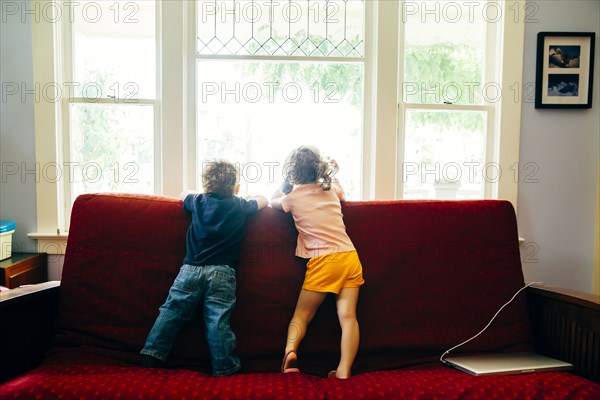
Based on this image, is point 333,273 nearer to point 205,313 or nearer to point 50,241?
point 205,313

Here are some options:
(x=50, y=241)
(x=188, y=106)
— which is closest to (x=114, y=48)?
(x=188, y=106)

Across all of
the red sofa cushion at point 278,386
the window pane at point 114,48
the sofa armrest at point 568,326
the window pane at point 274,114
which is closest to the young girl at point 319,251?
the red sofa cushion at point 278,386

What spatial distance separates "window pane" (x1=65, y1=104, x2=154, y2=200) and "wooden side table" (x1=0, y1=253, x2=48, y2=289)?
1.32 feet

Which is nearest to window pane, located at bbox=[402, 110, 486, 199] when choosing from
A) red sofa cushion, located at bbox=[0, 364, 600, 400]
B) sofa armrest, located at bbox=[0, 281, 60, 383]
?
red sofa cushion, located at bbox=[0, 364, 600, 400]

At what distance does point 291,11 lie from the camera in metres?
2.45

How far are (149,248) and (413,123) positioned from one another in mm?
1587

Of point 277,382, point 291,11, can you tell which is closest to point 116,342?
point 277,382

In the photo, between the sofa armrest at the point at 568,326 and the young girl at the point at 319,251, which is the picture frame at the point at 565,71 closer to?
the sofa armrest at the point at 568,326

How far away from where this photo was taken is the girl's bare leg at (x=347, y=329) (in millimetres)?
1673

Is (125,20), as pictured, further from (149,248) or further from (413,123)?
(413,123)

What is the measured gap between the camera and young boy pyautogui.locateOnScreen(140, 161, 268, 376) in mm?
1646

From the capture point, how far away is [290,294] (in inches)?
71.3

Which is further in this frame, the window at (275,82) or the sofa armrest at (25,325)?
the window at (275,82)

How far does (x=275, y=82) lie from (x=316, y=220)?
3.29 ft
